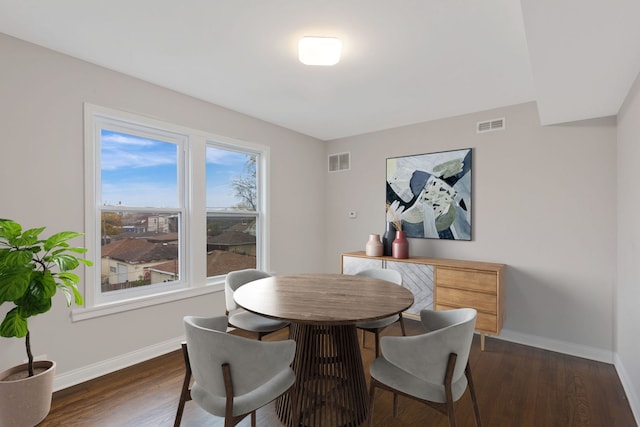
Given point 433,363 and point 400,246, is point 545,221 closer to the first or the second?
point 400,246

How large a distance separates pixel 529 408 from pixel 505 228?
5.79ft

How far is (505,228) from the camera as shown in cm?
338

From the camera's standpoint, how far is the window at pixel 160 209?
267cm

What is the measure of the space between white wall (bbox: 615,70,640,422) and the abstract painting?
1.26 meters

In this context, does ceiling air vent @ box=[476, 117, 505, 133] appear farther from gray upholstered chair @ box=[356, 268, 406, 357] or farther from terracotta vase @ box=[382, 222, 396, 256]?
gray upholstered chair @ box=[356, 268, 406, 357]

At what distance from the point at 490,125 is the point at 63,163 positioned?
3971 millimetres

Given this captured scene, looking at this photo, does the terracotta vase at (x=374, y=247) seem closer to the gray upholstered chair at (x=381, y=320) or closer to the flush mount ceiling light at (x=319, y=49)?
the gray upholstered chair at (x=381, y=320)

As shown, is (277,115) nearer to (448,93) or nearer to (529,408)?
→ (448,93)

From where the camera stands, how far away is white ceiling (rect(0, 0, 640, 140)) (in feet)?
5.67

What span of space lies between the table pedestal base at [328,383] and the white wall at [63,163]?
159cm

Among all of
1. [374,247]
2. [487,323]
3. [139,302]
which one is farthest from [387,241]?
[139,302]

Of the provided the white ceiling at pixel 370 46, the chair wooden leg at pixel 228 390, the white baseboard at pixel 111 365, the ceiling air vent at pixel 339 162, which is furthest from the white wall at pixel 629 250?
the white baseboard at pixel 111 365

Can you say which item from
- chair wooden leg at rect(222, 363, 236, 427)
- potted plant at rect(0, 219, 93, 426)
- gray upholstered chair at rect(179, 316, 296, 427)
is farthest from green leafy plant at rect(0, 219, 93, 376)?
chair wooden leg at rect(222, 363, 236, 427)

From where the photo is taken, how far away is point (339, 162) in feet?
15.5
